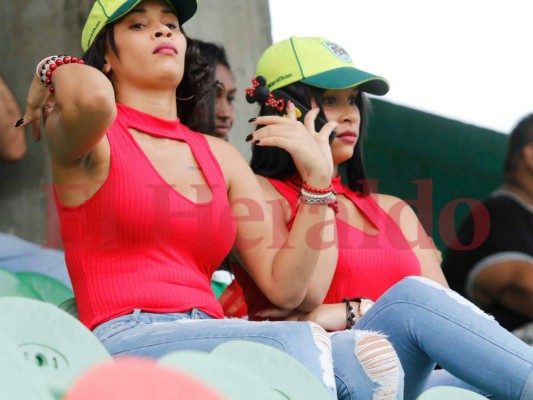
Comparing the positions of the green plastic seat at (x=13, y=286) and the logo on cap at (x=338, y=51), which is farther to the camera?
the logo on cap at (x=338, y=51)

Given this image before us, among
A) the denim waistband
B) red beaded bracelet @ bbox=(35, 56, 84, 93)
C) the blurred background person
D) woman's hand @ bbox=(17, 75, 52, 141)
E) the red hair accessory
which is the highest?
red beaded bracelet @ bbox=(35, 56, 84, 93)

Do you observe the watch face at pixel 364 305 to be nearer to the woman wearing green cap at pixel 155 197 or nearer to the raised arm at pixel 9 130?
the woman wearing green cap at pixel 155 197

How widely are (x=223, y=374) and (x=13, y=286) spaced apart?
3.49ft

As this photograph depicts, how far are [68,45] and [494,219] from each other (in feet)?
5.24

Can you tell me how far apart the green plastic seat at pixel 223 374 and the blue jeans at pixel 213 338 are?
304 millimetres

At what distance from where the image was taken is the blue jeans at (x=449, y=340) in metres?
2.09

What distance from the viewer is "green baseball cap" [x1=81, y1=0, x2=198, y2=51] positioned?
2.40 m

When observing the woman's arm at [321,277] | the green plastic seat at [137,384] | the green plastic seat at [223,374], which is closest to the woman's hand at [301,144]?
the woman's arm at [321,277]

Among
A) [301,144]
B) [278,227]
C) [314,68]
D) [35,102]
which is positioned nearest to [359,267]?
[278,227]

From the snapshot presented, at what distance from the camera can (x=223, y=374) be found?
1562 millimetres

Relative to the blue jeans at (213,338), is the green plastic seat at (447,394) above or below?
below

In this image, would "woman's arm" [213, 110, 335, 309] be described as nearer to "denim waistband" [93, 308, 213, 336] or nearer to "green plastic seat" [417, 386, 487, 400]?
"denim waistband" [93, 308, 213, 336]

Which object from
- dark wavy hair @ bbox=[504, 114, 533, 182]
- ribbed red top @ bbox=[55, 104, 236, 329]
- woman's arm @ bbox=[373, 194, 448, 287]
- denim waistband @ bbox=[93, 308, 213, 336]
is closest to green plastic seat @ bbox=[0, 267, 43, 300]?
ribbed red top @ bbox=[55, 104, 236, 329]

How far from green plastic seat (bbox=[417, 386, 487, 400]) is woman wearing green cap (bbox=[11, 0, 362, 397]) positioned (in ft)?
0.55
